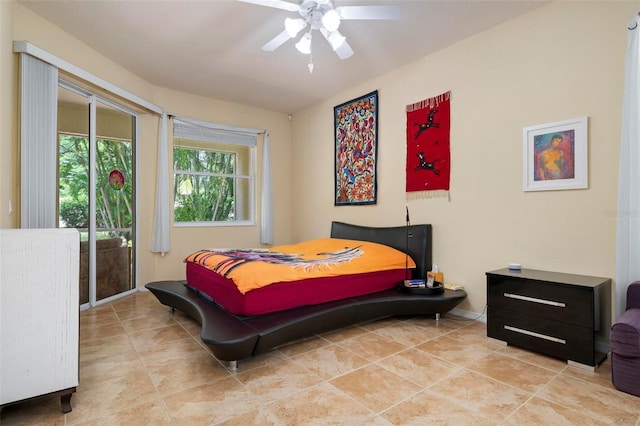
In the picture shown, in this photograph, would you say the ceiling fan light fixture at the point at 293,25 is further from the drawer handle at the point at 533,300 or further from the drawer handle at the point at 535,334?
the drawer handle at the point at 535,334

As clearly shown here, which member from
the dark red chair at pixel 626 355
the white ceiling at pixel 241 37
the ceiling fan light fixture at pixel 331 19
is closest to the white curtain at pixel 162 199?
the white ceiling at pixel 241 37

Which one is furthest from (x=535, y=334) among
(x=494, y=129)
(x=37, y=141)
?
(x=37, y=141)

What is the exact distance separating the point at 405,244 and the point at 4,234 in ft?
10.5

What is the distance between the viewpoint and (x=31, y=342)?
5.07 feet

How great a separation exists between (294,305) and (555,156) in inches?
93.6

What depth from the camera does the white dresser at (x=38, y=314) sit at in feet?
4.90

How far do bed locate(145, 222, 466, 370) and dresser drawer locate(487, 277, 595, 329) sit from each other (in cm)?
53

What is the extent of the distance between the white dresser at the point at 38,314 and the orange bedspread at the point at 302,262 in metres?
0.98

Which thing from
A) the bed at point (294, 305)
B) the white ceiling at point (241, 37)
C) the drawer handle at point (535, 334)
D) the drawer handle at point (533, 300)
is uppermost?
the white ceiling at point (241, 37)

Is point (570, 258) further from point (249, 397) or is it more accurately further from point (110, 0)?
point (110, 0)

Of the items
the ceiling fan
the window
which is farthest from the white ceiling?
the window

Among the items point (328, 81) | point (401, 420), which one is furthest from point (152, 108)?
point (401, 420)

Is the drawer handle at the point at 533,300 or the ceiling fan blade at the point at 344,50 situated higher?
the ceiling fan blade at the point at 344,50

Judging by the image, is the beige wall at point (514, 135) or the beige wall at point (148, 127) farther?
the beige wall at point (148, 127)
